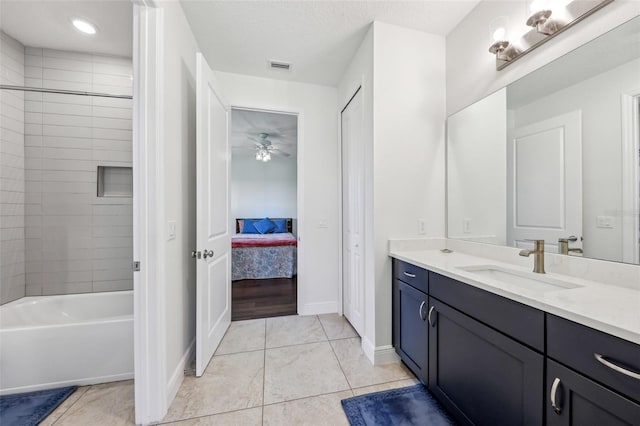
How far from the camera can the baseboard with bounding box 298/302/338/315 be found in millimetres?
2623

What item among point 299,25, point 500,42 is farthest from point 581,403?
point 299,25

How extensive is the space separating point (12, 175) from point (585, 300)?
354cm

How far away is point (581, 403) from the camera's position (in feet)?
2.38

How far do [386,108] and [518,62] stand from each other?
31.1 inches

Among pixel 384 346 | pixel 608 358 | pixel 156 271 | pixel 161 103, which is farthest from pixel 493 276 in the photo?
pixel 161 103

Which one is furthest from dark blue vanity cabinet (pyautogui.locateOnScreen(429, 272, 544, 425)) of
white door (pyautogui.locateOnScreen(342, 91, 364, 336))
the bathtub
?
the bathtub

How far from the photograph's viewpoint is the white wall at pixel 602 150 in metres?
1.02

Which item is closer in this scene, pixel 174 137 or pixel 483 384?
pixel 483 384

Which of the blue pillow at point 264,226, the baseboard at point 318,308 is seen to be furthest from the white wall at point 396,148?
the blue pillow at point 264,226

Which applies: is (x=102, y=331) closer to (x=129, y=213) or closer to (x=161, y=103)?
(x=129, y=213)

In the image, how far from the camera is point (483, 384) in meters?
1.07

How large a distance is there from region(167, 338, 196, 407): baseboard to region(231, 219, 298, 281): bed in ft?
6.78

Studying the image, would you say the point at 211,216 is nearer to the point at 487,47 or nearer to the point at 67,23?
the point at 67,23

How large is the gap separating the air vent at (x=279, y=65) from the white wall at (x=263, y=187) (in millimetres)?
3752
